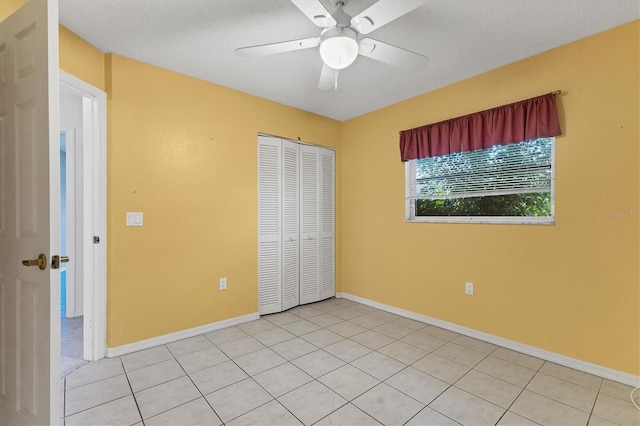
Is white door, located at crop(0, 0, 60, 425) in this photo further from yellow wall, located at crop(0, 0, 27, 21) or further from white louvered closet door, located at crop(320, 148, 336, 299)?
white louvered closet door, located at crop(320, 148, 336, 299)

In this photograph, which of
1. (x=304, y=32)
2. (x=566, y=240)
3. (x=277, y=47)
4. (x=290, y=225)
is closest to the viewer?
(x=277, y=47)

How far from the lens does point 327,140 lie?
3.95m

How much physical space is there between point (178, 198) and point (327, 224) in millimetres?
1939

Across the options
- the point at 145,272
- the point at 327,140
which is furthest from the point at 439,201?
the point at 145,272

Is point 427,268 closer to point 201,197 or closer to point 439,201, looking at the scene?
point 439,201

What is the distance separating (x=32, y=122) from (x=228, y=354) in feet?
6.52

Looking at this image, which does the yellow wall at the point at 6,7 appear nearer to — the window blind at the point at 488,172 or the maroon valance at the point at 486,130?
the maroon valance at the point at 486,130

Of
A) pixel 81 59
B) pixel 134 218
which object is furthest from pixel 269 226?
pixel 81 59

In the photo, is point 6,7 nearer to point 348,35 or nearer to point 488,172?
point 348,35

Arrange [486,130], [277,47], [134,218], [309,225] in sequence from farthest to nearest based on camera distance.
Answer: [309,225] → [486,130] → [134,218] → [277,47]

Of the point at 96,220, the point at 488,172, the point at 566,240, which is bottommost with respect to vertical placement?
the point at 566,240

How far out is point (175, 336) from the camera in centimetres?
265

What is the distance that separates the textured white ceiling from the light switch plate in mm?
1306

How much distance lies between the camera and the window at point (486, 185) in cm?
241
